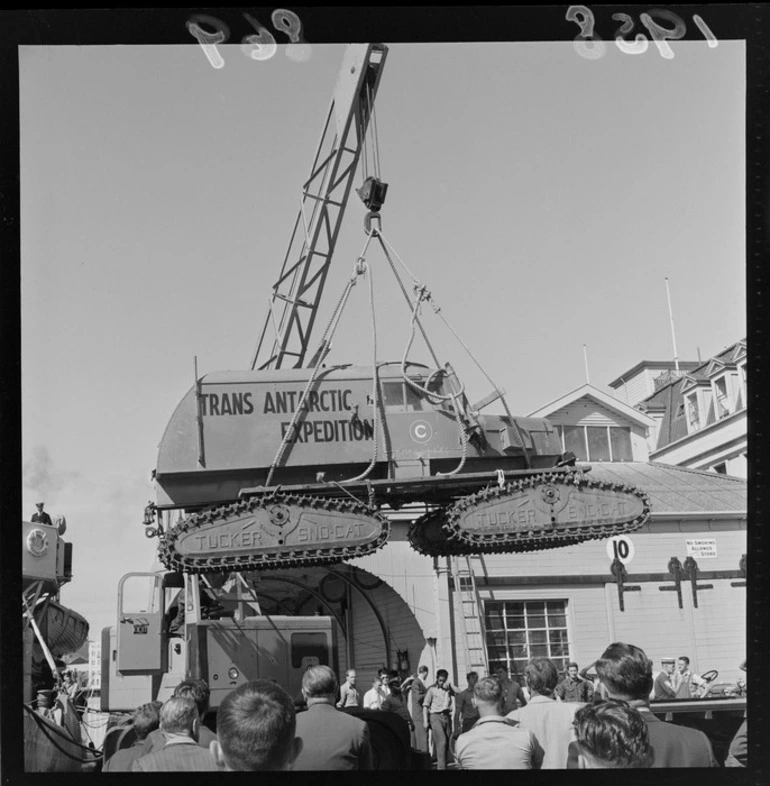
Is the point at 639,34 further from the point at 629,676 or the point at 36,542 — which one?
the point at 36,542

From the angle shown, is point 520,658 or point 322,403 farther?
point 520,658

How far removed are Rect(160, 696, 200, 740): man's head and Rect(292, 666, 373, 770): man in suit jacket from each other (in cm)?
52

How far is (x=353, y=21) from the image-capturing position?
5863mm

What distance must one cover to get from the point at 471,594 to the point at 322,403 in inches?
242

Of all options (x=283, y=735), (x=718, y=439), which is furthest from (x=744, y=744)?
(x=718, y=439)

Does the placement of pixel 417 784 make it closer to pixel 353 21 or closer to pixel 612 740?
pixel 612 740

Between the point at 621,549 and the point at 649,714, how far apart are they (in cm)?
1150

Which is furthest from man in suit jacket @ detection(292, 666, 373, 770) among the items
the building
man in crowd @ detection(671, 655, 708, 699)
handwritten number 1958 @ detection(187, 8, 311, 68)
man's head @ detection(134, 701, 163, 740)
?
the building

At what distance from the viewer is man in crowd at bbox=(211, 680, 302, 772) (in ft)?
11.0

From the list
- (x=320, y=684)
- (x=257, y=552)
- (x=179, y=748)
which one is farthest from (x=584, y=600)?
(x=179, y=748)

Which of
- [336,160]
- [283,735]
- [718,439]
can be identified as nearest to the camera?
[283,735]

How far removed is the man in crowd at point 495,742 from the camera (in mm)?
4594

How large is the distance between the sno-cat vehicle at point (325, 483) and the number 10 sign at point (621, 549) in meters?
5.51

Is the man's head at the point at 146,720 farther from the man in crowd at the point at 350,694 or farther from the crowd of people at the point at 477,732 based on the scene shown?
the man in crowd at the point at 350,694
